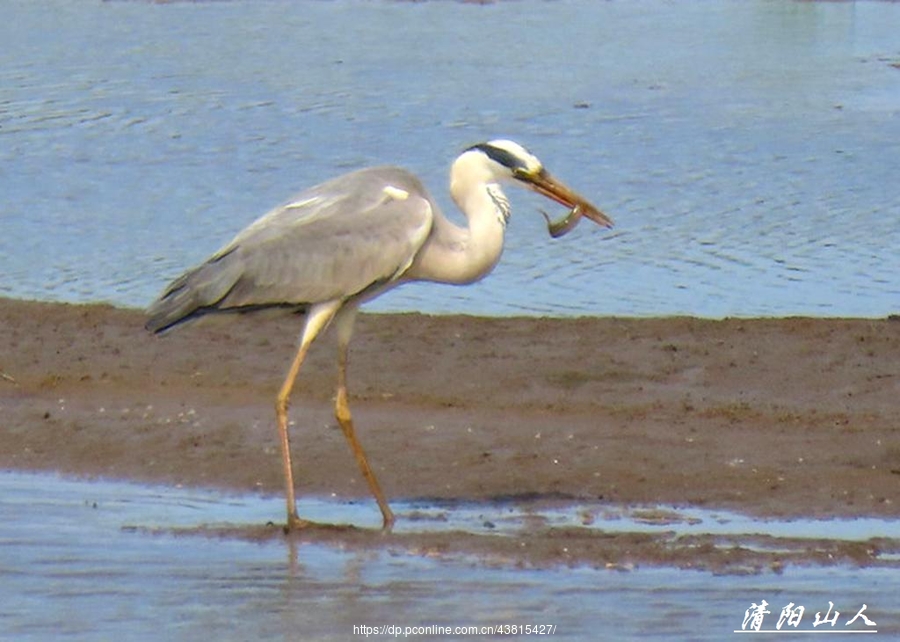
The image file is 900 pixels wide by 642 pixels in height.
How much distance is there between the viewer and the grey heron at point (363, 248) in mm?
8438

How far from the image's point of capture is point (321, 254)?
847 cm

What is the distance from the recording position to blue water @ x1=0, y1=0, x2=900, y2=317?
13.9 m

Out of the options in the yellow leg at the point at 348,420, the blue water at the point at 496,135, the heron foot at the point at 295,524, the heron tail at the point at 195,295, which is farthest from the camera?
the blue water at the point at 496,135

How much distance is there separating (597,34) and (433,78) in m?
6.98

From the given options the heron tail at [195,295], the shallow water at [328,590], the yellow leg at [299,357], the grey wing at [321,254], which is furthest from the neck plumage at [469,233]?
the shallow water at [328,590]

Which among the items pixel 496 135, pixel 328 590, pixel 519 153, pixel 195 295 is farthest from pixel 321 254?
pixel 496 135

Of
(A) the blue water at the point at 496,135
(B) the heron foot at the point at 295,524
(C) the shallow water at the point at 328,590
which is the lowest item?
(A) the blue water at the point at 496,135

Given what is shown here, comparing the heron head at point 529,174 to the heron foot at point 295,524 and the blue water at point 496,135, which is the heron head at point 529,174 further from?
the blue water at point 496,135

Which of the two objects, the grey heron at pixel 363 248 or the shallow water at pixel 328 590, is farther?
the grey heron at pixel 363 248

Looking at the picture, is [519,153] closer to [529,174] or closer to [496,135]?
[529,174]

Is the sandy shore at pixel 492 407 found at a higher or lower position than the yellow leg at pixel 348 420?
lower

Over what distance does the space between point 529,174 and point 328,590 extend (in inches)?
81.1

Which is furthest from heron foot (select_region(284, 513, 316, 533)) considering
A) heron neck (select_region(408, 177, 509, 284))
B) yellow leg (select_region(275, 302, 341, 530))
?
heron neck (select_region(408, 177, 509, 284))

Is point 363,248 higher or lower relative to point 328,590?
higher
